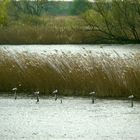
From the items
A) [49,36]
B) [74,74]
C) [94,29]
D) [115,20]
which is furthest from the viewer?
[115,20]

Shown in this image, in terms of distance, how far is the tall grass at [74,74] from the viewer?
1522 cm

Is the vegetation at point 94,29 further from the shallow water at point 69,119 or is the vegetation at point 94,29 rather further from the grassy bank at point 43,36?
the shallow water at point 69,119

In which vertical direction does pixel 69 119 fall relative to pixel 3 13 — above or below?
below

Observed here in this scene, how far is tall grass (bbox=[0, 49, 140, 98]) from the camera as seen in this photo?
599 inches

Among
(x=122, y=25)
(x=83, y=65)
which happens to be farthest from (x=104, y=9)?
(x=83, y=65)

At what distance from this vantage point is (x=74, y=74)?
612 inches

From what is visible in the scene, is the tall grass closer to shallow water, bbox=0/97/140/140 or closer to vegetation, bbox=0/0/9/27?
shallow water, bbox=0/97/140/140

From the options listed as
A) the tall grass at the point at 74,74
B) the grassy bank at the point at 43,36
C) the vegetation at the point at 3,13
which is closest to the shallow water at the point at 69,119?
the tall grass at the point at 74,74

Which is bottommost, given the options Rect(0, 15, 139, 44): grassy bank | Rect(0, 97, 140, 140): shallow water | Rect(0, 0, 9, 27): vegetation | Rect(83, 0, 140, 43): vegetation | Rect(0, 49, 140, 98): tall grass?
Rect(0, 97, 140, 140): shallow water

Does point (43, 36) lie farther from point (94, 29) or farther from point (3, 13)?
point (3, 13)

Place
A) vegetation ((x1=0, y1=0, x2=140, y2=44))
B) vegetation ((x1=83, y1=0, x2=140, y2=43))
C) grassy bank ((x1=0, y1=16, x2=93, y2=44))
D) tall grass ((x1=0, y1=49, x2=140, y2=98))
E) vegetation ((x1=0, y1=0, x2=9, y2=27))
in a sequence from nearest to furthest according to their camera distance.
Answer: tall grass ((x1=0, y1=49, x2=140, y2=98))
grassy bank ((x1=0, y1=16, x2=93, y2=44))
vegetation ((x1=0, y1=0, x2=140, y2=44))
vegetation ((x1=83, y1=0, x2=140, y2=43))
vegetation ((x1=0, y1=0, x2=9, y2=27))

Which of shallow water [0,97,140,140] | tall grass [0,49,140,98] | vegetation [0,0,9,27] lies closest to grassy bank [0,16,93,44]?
vegetation [0,0,9,27]

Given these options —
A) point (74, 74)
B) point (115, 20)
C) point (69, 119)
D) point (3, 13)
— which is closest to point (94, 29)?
point (115, 20)

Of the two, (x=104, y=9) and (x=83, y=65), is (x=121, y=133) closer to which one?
(x=83, y=65)
